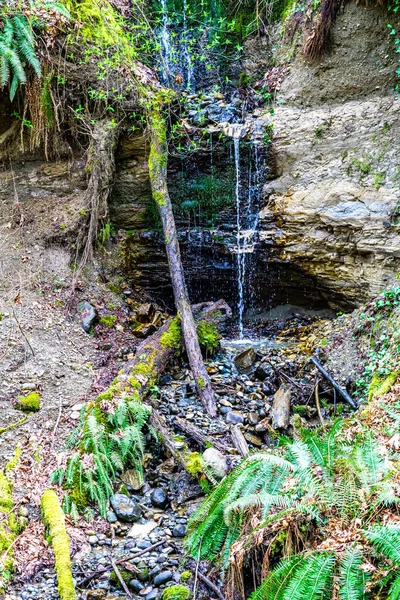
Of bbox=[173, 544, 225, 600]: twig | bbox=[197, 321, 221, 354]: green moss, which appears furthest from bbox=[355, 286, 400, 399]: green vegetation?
bbox=[173, 544, 225, 600]: twig

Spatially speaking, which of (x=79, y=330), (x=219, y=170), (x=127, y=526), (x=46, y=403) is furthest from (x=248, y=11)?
(x=127, y=526)

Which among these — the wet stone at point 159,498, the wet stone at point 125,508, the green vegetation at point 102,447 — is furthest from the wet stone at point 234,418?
the wet stone at point 125,508

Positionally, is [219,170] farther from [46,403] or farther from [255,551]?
[255,551]

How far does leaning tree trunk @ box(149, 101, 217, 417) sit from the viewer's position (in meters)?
5.23

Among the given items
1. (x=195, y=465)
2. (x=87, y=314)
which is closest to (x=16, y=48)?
(x=87, y=314)

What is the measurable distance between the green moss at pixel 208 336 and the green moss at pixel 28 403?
102 inches

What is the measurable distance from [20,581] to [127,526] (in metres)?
0.88

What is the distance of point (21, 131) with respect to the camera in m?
6.59

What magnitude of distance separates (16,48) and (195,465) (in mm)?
6157

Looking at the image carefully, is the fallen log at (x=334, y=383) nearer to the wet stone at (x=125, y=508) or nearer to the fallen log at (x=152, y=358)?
the fallen log at (x=152, y=358)

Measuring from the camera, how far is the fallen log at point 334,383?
4895 mm

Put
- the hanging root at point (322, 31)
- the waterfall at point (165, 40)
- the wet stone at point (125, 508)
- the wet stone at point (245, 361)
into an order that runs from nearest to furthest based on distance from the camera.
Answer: the wet stone at point (125, 508) < the wet stone at point (245, 361) < the hanging root at point (322, 31) < the waterfall at point (165, 40)

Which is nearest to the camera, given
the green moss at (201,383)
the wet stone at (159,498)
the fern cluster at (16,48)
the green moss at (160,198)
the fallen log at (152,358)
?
the wet stone at (159,498)

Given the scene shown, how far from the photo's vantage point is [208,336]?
6.22 metres
